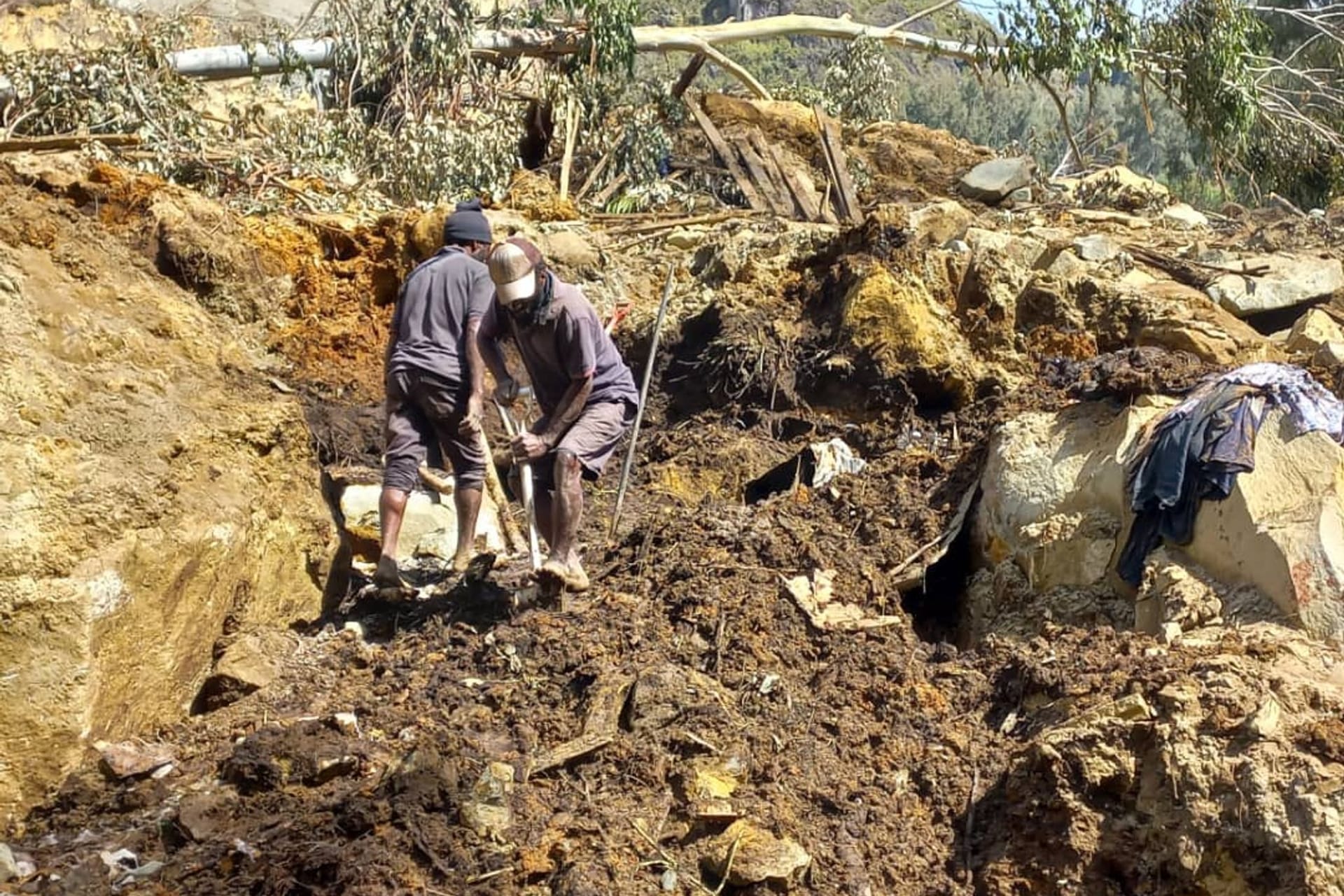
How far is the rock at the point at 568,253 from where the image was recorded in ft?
31.2

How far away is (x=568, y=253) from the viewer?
9.59 meters

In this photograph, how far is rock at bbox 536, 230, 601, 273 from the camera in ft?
31.2

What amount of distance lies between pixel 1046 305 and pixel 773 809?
4622 millimetres

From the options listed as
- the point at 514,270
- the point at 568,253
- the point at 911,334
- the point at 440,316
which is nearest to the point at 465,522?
the point at 440,316

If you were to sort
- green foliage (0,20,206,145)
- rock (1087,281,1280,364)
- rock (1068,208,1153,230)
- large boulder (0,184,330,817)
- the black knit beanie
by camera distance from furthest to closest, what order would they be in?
rock (1068,208,1153,230)
green foliage (0,20,206,145)
rock (1087,281,1280,364)
the black knit beanie
large boulder (0,184,330,817)

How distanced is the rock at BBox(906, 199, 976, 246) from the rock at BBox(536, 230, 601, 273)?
2.20m

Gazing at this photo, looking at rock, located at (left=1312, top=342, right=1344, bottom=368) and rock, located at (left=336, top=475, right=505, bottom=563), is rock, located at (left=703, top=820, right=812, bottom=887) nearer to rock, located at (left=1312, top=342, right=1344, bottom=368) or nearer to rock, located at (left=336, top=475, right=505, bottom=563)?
rock, located at (left=336, top=475, right=505, bottom=563)

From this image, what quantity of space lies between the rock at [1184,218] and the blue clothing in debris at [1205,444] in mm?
5629

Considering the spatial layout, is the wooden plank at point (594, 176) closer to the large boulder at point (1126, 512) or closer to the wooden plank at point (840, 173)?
the wooden plank at point (840, 173)

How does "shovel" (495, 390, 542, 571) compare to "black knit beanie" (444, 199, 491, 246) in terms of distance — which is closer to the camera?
"shovel" (495, 390, 542, 571)

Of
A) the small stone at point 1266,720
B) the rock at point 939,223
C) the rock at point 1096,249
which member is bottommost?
the rock at point 1096,249

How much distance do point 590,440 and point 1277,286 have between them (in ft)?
17.0

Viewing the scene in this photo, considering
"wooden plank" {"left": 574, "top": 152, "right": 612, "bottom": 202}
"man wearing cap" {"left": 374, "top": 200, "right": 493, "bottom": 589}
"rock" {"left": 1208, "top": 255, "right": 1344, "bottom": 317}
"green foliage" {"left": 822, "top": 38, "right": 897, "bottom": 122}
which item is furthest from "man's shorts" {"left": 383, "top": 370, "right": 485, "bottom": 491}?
"green foliage" {"left": 822, "top": 38, "right": 897, "bottom": 122}

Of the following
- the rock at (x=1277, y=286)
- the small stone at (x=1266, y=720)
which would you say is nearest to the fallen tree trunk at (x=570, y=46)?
the rock at (x=1277, y=286)
